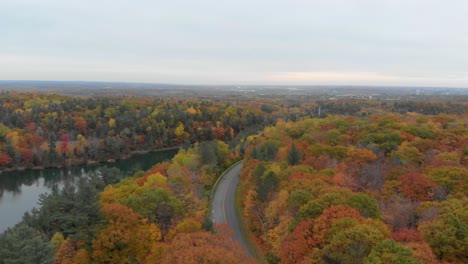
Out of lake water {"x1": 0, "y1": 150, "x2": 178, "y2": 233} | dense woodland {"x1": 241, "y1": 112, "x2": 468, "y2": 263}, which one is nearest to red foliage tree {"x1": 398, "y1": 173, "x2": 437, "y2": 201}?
dense woodland {"x1": 241, "y1": 112, "x2": 468, "y2": 263}

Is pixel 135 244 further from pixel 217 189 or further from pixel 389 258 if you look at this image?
pixel 217 189

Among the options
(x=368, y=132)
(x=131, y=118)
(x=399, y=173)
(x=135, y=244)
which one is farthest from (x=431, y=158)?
(x=131, y=118)

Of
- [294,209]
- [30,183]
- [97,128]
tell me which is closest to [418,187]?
[294,209]

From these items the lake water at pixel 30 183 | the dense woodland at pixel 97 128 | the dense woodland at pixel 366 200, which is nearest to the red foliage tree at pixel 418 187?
the dense woodland at pixel 366 200

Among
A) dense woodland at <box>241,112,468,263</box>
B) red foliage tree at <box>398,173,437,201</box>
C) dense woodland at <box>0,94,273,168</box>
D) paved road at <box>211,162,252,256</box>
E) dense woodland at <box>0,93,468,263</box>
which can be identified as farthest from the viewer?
dense woodland at <box>0,94,273,168</box>

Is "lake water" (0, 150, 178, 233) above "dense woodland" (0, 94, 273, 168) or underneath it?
underneath

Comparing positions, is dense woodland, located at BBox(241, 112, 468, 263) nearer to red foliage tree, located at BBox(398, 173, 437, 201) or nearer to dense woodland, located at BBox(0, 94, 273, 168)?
red foliage tree, located at BBox(398, 173, 437, 201)
